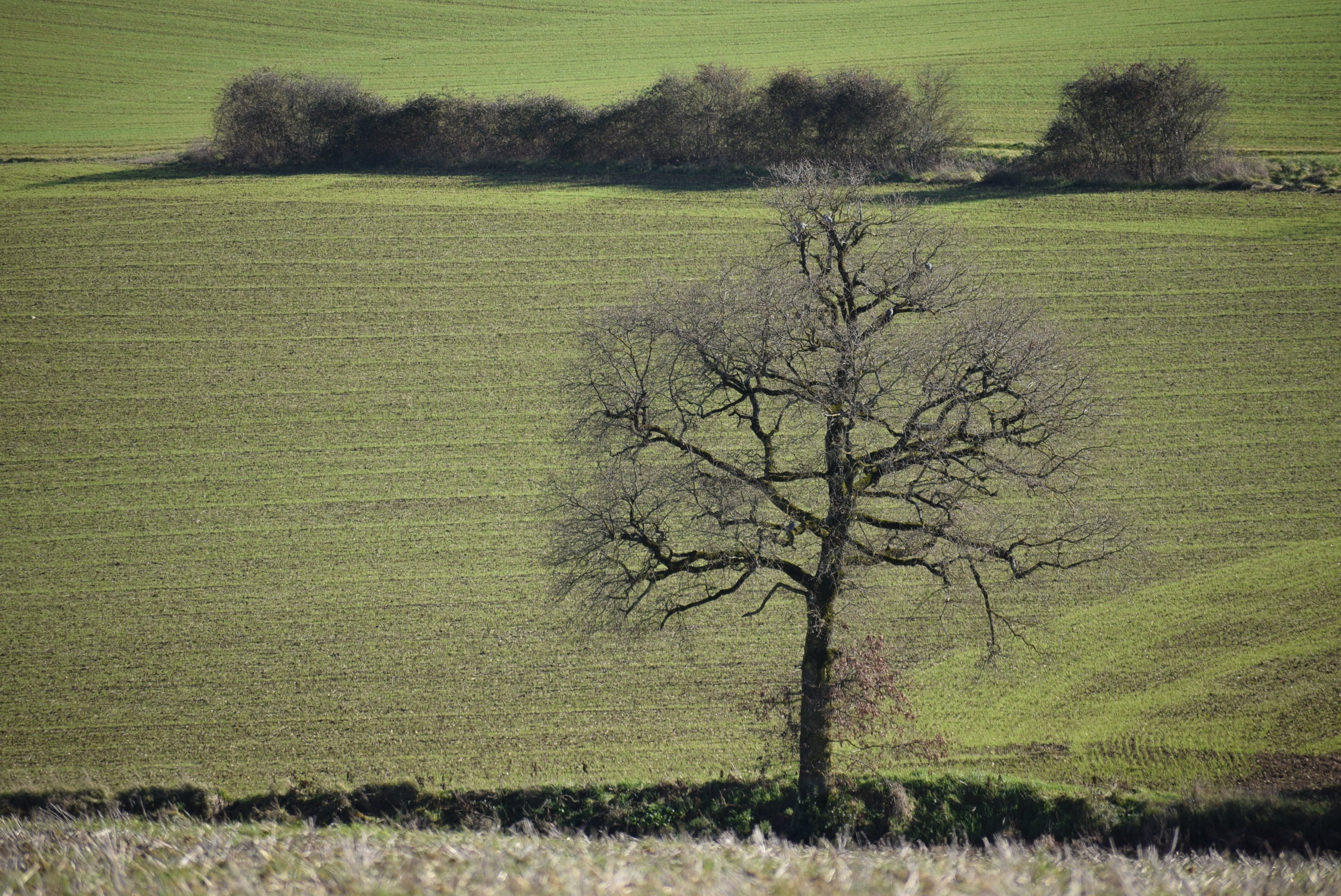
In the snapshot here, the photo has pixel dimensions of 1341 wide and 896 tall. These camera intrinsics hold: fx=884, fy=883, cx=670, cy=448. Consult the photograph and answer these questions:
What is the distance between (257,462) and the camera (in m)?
25.3

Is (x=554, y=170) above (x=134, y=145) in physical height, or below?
below

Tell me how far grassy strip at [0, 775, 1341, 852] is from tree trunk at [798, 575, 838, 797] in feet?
1.30

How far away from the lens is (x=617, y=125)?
4619cm

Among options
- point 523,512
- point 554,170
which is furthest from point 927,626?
point 554,170

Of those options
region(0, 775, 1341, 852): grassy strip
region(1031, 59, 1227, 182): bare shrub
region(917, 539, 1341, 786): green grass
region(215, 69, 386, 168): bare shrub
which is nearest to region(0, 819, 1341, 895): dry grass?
region(0, 775, 1341, 852): grassy strip

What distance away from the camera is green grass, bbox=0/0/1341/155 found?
5309cm

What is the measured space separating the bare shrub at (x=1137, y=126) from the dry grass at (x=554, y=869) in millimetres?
40084

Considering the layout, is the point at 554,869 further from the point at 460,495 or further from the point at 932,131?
the point at 932,131

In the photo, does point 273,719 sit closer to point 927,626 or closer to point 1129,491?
point 927,626

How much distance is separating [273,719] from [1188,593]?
1917 centimetres

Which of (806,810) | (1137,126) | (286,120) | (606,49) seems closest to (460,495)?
(806,810)

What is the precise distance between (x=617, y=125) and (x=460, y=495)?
2907 cm

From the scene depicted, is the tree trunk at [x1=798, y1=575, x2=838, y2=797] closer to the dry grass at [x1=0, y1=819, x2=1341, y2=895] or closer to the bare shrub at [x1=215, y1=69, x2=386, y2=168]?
the dry grass at [x1=0, y1=819, x2=1341, y2=895]

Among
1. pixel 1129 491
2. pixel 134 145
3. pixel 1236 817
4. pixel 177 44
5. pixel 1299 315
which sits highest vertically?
pixel 177 44
